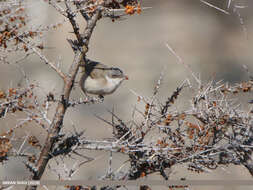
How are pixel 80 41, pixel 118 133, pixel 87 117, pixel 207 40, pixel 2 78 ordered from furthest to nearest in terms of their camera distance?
1. pixel 207 40
2. pixel 87 117
3. pixel 2 78
4. pixel 118 133
5. pixel 80 41

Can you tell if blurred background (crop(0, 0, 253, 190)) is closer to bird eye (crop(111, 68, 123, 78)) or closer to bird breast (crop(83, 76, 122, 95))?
bird eye (crop(111, 68, 123, 78))

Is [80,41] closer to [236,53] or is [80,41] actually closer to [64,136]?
[64,136]

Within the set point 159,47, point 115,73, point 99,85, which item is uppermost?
point 159,47

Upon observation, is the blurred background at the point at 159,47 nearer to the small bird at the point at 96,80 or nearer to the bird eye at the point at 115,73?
the bird eye at the point at 115,73

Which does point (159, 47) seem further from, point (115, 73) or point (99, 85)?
point (99, 85)

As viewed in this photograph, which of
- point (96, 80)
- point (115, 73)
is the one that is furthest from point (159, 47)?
point (96, 80)

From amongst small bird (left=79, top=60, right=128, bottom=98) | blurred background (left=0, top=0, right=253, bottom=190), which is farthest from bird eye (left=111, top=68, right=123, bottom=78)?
blurred background (left=0, top=0, right=253, bottom=190)

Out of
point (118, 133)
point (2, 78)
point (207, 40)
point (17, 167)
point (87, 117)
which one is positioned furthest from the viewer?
point (207, 40)

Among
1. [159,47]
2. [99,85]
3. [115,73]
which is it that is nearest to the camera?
[99,85]

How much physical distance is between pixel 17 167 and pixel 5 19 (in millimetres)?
8481

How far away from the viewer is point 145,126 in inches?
143

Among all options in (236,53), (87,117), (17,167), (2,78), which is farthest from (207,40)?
(17,167)

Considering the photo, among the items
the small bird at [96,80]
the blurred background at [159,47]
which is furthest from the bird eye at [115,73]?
the blurred background at [159,47]

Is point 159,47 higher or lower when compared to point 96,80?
higher
